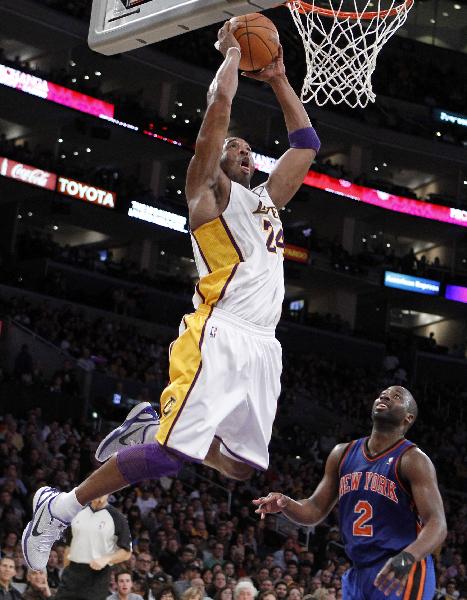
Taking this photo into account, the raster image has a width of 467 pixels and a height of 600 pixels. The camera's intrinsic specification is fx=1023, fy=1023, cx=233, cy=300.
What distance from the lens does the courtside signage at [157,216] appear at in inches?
1179

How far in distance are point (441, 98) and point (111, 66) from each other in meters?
12.4

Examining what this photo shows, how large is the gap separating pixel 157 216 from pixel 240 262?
2492 cm

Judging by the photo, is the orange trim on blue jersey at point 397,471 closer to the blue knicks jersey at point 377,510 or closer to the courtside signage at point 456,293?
the blue knicks jersey at point 377,510

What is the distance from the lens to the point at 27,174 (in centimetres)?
2764

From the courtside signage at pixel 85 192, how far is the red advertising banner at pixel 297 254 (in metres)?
6.31

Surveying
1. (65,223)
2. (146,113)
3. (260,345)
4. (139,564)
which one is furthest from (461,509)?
(260,345)

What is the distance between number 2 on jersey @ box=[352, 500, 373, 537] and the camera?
5.54 metres

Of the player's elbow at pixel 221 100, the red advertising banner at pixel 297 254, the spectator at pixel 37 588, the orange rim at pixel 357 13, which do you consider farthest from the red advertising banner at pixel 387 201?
the player's elbow at pixel 221 100

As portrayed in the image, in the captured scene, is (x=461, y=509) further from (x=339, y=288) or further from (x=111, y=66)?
(x=111, y=66)

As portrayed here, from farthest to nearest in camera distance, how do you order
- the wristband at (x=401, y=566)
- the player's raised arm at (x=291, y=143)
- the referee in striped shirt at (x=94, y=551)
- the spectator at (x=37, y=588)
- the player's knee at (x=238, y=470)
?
the spectator at (x=37, y=588), the referee in striped shirt at (x=94, y=551), the player's raised arm at (x=291, y=143), the player's knee at (x=238, y=470), the wristband at (x=401, y=566)

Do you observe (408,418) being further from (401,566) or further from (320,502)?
(401,566)

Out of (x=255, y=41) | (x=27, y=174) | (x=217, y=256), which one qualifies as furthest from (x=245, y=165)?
(x=27, y=174)

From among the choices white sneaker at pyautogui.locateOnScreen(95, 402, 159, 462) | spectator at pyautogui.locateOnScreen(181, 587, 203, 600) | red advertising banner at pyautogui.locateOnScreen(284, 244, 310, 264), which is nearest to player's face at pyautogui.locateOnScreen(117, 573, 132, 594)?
spectator at pyautogui.locateOnScreen(181, 587, 203, 600)

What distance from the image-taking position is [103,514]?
353 inches
